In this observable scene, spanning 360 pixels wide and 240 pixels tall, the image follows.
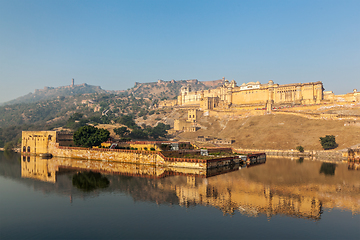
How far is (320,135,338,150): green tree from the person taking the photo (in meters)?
70.3

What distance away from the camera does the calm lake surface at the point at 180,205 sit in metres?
20.5

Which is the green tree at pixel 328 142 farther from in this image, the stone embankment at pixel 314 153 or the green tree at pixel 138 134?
the green tree at pixel 138 134

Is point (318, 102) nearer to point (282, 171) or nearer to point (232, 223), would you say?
point (282, 171)

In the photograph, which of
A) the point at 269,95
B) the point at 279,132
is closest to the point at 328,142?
the point at 279,132

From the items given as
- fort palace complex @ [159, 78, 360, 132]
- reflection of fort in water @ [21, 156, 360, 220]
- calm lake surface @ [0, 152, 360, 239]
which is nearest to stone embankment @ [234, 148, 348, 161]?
reflection of fort in water @ [21, 156, 360, 220]

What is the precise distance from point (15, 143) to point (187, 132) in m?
60.0

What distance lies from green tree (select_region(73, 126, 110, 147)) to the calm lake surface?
22.4 m

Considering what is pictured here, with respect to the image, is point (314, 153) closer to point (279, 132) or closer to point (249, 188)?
point (279, 132)

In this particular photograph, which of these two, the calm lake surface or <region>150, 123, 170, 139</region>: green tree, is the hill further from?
the calm lake surface

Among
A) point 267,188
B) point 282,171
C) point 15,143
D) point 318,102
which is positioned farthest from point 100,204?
point 318,102

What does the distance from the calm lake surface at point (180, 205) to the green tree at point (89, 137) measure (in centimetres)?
2243

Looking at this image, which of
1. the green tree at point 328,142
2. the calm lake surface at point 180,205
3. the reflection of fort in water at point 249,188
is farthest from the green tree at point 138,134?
the green tree at point 328,142

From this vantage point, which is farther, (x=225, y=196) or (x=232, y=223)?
(x=225, y=196)

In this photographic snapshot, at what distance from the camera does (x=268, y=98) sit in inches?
4916
